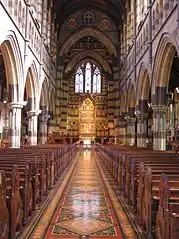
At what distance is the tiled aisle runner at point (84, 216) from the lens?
17.3ft

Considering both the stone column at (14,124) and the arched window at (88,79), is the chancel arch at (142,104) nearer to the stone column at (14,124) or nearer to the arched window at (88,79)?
the stone column at (14,124)

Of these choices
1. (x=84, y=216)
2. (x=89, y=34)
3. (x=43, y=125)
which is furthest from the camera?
(x=89, y=34)

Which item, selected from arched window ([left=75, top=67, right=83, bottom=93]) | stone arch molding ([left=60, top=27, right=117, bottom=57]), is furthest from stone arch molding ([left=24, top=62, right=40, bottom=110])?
arched window ([left=75, top=67, right=83, bottom=93])

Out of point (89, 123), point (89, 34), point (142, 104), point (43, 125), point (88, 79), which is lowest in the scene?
point (43, 125)

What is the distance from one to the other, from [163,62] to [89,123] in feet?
91.8

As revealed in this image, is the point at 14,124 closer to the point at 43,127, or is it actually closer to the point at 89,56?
the point at 43,127

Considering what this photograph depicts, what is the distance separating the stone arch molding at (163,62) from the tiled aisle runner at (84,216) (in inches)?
364

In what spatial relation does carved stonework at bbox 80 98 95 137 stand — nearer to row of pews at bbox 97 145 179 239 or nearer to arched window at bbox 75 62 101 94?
arched window at bbox 75 62 101 94

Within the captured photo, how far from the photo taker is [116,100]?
3931cm

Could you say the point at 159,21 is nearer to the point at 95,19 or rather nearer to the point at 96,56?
the point at 95,19

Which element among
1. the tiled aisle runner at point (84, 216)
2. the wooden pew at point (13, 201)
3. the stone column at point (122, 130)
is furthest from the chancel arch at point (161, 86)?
the stone column at point (122, 130)

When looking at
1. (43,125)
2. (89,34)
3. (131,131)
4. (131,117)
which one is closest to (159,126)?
(131,117)

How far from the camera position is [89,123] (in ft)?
144

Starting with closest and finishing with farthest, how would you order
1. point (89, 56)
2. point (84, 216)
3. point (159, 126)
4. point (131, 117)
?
point (84, 216) → point (159, 126) → point (131, 117) → point (89, 56)
